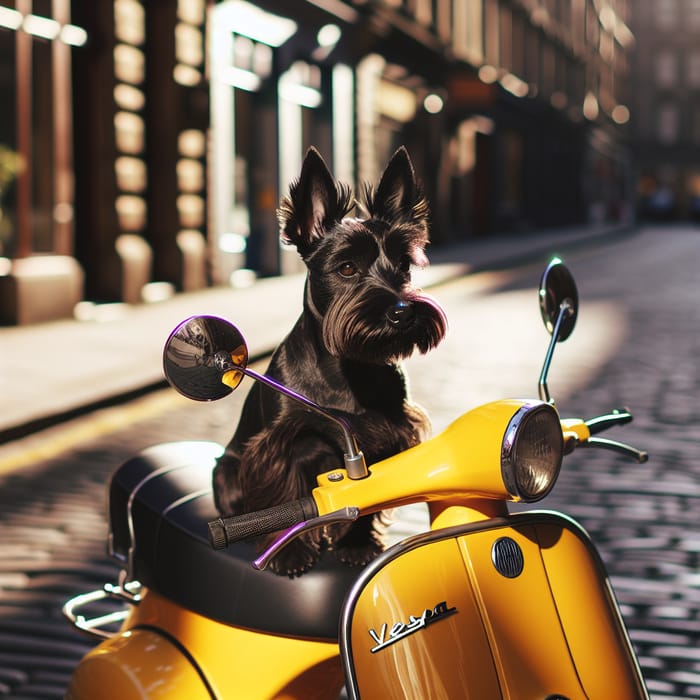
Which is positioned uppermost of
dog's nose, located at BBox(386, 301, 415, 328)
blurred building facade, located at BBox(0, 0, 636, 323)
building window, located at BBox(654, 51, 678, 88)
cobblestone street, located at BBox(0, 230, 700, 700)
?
building window, located at BBox(654, 51, 678, 88)

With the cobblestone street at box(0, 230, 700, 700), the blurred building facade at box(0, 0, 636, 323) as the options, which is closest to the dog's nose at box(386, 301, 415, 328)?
the cobblestone street at box(0, 230, 700, 700)

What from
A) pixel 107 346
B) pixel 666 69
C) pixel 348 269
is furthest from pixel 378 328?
pixel 666 69

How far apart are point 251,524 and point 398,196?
61 cm

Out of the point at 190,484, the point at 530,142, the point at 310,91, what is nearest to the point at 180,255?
the point at 310,91

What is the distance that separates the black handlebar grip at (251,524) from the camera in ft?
5.62

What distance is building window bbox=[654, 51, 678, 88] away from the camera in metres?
75.8

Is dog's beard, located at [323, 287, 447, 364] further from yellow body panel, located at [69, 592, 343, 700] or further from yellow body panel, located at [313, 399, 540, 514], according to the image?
yellow body panel, located at [69, 592, 343, 700]

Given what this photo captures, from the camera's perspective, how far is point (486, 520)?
5.86 ft

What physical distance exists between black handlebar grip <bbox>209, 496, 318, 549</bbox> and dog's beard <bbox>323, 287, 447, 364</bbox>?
0.87 feet

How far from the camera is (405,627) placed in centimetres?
170

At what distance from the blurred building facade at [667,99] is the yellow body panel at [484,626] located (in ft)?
249

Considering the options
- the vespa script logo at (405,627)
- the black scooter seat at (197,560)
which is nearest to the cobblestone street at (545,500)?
the black scooter seat at (197,560)

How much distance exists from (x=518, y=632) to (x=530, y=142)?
4050 centimetres

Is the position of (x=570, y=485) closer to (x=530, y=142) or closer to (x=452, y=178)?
(x=452, y=178)
